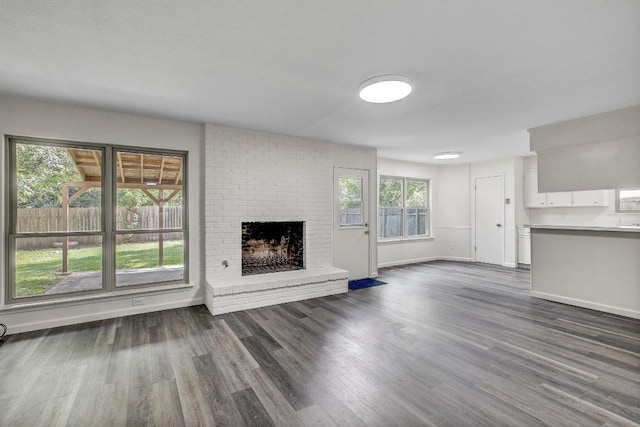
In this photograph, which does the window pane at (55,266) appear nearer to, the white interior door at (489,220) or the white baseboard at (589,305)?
the white baseboard at (589,305)

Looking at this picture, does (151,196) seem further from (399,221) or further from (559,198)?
(559,198)

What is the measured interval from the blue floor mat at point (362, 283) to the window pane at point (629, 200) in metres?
4.76

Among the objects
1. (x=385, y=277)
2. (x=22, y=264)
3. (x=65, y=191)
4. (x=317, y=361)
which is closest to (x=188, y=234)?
(x=65, y=191)

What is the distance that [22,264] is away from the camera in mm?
3375

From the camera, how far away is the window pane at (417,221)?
7637 millimetres

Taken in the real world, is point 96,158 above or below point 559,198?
above

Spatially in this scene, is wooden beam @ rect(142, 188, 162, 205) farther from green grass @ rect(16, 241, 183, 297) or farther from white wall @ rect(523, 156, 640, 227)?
white wall @ rect(523, 156, 640, 227)

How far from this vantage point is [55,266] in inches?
140

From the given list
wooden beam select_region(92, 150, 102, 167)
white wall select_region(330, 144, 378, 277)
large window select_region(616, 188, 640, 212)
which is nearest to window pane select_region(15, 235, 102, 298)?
wooden beam select_region(92, 150, 102, 167)

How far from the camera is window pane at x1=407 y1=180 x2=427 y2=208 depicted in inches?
300

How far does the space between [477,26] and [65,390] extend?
4.01 metres

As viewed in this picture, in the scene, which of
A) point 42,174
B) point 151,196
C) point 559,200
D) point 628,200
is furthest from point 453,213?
point 42,174

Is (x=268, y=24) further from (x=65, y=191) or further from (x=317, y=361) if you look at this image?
(x=65, y=191)

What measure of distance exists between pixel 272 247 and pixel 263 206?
807 mm
